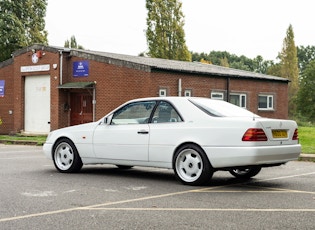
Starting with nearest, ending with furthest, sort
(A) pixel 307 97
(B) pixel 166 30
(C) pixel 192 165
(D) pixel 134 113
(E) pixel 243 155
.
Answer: (E) pixel 243 155 → (C) pixel 192 165 → (D) pixel 134 113 → (B) pixel 166 30 → (A) pixel 307 97

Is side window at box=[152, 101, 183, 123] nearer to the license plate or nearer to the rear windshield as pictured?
the rear windshield

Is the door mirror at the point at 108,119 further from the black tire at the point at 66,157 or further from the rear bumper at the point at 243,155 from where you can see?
the rear bumper at the point at 243,155

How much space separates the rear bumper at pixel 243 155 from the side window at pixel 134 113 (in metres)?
1.52

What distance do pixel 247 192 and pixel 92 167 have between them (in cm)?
460

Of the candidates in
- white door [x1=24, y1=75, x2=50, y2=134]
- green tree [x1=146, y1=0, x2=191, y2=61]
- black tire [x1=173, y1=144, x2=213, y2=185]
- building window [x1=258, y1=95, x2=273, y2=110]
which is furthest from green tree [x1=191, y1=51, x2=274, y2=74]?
black tire [x1=173, y1=144, x2=213, y2=185]

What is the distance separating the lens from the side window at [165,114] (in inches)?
346

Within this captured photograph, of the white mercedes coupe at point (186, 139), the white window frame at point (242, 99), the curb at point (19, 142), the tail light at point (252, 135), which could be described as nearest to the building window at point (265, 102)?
the white window frame at point (242, 99)

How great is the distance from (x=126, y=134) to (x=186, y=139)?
1.31 m

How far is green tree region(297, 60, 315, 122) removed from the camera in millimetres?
57750

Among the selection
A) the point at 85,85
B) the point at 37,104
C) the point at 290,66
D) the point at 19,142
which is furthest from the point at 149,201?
the point at 290,66

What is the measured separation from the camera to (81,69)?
24594mm

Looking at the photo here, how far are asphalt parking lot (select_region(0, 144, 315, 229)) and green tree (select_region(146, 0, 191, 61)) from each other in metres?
37.4

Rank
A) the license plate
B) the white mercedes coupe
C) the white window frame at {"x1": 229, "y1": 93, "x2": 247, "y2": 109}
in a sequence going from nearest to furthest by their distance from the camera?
1. the white mercedes coupe
2. the license plate
3. the white window frame at {"x1": 229, "y1": 93, "x2": 247, "y2": 109}

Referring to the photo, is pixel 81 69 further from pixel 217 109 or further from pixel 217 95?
pixel 217 109
